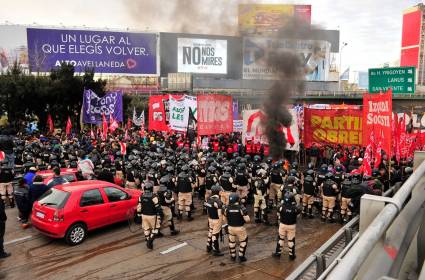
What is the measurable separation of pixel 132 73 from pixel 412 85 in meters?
37.6

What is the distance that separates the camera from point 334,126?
14891 millimetres

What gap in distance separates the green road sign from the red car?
17242mm

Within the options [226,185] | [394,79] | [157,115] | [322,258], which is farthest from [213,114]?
[394,79]

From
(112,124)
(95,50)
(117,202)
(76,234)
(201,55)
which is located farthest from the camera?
(201,55)

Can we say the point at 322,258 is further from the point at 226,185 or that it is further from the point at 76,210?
the point at 226,185

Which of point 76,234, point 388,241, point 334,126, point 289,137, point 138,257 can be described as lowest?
point 138,257

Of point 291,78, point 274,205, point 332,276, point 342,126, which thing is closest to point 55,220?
point 274,205

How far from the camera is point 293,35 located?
29.7 metres

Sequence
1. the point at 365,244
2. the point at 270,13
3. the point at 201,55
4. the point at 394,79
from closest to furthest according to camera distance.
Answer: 1. the point at 365,244
2. the point at 394,79
3. the point at 201,55
4. the point at 270,13

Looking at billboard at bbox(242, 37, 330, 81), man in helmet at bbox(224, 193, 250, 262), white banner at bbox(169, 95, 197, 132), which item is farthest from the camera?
billboard at bbox(242, 37, 330, 81)

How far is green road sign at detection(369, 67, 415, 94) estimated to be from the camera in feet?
68.0

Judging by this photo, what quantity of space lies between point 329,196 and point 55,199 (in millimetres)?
7530

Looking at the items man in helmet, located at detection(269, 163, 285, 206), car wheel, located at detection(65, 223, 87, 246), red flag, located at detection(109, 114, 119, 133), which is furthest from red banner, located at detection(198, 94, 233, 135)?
car wheel, located at detection(65, 223, 87, 246)

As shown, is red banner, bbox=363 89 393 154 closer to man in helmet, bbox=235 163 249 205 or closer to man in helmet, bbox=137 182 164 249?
man in helmet, bbox=235 163 249 205
